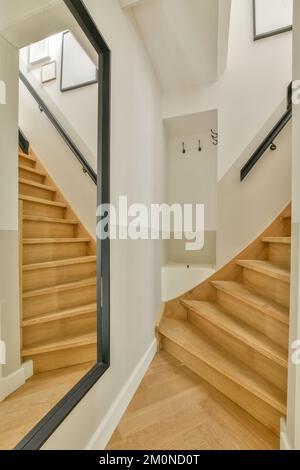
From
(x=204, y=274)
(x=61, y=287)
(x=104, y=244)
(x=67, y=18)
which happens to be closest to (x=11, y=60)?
(x=67, y=18)

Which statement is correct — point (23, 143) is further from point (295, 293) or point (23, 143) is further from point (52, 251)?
point (295, 293)

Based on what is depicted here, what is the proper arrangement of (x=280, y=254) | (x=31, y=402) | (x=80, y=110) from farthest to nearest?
(x=280, y=254), (x=80, y=110), (x=31, y=402)

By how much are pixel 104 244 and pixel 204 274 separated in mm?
1347

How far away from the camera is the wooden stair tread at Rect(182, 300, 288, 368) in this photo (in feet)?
3.96

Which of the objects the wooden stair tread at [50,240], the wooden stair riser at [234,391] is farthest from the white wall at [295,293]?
the wooden stair tread at [50,240]

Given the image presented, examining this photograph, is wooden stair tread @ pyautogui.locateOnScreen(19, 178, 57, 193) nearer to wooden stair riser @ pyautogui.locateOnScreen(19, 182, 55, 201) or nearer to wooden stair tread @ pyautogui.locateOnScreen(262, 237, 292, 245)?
wooden stair riser @ pyautogui.locateOnScreen(19, 182, 55, 201)

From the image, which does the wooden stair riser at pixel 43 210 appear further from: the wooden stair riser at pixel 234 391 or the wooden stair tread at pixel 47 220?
the wooden stair riser at pixel 234 391

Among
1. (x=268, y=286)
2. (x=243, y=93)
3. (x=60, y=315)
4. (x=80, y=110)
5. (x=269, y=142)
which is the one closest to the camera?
(x=60, y=315)

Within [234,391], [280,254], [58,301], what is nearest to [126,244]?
[58,301]

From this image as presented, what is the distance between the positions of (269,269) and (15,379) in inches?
61.2

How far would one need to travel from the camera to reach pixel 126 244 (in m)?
1.36

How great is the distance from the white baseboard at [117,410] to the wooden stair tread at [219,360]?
340 millimetres

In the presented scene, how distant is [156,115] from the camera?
2082 mm
